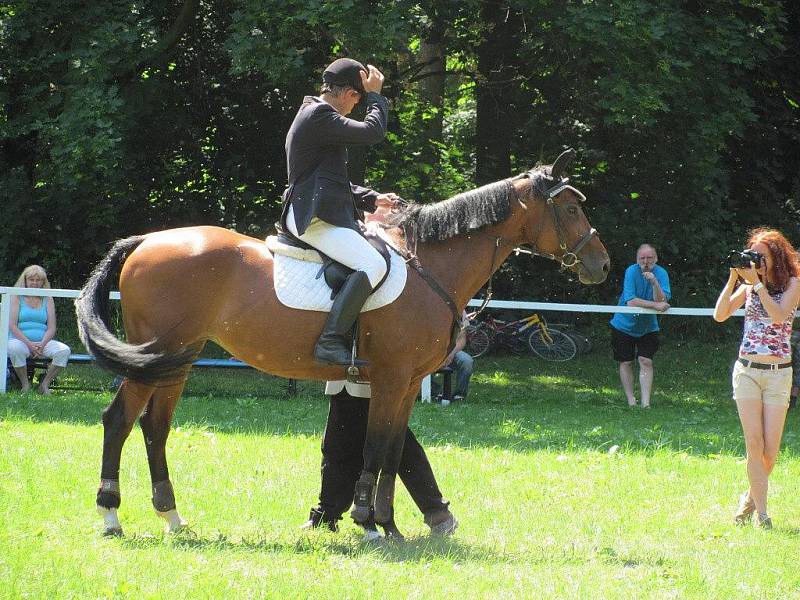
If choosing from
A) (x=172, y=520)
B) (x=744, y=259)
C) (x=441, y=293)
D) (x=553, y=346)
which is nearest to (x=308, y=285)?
(x=441, y=293)

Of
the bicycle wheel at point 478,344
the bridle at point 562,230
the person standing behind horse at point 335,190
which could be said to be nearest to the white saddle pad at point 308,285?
the person standing behind horse at point 335,190

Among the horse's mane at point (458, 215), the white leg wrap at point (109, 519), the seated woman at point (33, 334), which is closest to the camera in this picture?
the white leg wrap at point (109, 519)

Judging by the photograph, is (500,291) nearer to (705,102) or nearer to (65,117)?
(705,102)

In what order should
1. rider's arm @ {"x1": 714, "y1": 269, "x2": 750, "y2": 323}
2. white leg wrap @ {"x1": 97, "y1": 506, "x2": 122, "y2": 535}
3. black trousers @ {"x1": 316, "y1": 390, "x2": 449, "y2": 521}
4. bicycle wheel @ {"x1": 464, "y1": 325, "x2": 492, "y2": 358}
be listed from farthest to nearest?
bicycle wheel @ {"x1": 464, "y1": 325, "x2": 492, "y2": 358} → rider's arm @ {"x1": 714, "y1": 269, "x2": 750, "y2": 323} → black trousers @ {"x1": 316, "y1": 390, "x2": 449, "y2": 521} → white leg wrap @ {"x1": 97, "y1": 506, "x2": 122, "y2": 535}

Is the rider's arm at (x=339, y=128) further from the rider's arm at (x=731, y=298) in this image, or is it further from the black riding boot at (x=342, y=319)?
the rider's arm at (x=731, y=298)

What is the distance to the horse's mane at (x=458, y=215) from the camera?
691 centimetres

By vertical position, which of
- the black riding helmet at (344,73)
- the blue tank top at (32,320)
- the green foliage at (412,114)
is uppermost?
the green foliage at (412,114)

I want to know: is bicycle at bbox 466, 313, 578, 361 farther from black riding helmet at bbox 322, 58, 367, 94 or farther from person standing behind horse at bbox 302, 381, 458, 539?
black riding helmet at bbox 322, 58, 367, 94

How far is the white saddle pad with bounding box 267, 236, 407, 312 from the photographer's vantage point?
649 centimetres

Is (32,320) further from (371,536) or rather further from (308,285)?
(371,536)

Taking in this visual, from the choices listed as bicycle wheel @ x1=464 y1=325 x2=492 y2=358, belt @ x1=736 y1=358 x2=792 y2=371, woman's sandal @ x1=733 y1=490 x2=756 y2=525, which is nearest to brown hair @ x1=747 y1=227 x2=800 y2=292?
belt @ x1=736 y1=358 x2=792 y2=371

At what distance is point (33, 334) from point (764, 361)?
9.68 metres

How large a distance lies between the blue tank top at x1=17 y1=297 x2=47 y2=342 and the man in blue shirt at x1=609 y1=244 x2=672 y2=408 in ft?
25.6

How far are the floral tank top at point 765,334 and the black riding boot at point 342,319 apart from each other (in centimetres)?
296
